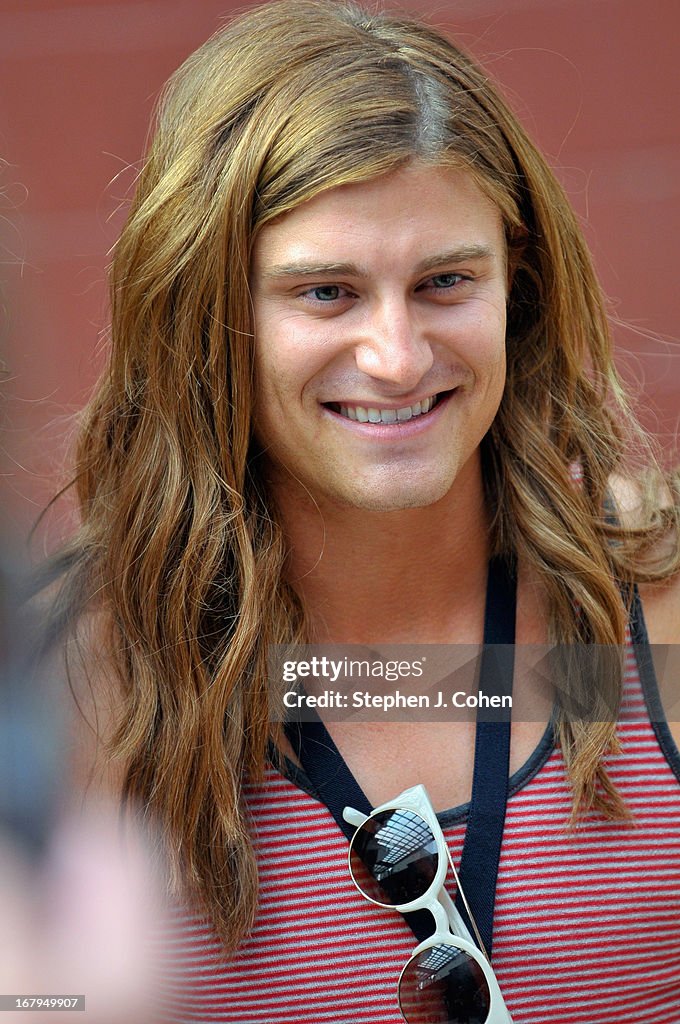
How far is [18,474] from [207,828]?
16.2 inches

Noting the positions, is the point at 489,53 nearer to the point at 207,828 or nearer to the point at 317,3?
the point at 317,3

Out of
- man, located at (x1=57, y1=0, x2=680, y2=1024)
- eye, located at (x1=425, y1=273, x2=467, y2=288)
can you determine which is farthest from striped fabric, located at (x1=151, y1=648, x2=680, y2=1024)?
eye, located at (x1=425, y1=273, x2=467, y2=288)

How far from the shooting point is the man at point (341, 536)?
3.12 feet

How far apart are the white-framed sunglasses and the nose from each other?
13.3 inches

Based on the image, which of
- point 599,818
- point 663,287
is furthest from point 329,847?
point 663,287

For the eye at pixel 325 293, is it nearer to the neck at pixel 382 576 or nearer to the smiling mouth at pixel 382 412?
the smiling mouth at pixel 382 412

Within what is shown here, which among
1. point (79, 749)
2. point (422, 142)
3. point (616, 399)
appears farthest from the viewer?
point (616, 399)

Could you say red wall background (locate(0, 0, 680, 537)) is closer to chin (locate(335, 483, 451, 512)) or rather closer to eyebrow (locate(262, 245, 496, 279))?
eyebrow (locate(262, 245, 496, 279))

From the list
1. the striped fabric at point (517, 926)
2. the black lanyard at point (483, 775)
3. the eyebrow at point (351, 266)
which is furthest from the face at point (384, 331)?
the striped fabric at point (517, 926)

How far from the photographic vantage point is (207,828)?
101 centimetres

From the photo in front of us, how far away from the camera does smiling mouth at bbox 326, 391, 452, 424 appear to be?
3.20ft

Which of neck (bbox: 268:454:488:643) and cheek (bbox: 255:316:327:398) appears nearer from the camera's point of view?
cheek (bbox: 255:316:327:398)

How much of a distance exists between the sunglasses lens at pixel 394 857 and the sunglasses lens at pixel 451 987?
0.05m

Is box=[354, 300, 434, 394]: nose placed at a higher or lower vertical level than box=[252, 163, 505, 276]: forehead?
lower
